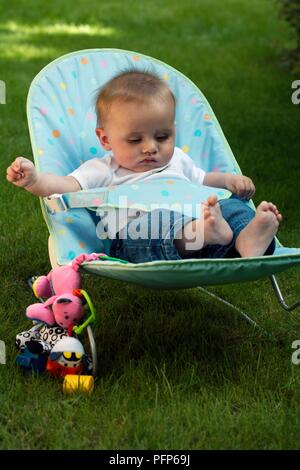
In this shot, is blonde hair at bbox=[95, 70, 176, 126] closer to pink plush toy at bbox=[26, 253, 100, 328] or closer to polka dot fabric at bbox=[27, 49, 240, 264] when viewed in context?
polka dot fabric at bbox=[27, 49, 240, 264]

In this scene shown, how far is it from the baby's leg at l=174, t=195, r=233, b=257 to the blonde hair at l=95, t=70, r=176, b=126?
0.41 metres

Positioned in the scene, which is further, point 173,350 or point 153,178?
point 153,178

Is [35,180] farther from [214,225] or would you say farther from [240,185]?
[240,185]

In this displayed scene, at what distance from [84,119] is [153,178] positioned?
453 mm

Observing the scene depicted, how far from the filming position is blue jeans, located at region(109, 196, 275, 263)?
246 cm

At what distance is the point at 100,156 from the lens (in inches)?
114

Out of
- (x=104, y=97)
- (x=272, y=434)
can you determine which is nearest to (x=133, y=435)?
(x=272, y=434)

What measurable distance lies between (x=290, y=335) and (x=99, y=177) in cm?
76

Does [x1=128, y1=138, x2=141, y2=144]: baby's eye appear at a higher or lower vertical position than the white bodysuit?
higher

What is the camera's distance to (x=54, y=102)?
2.92 metres
